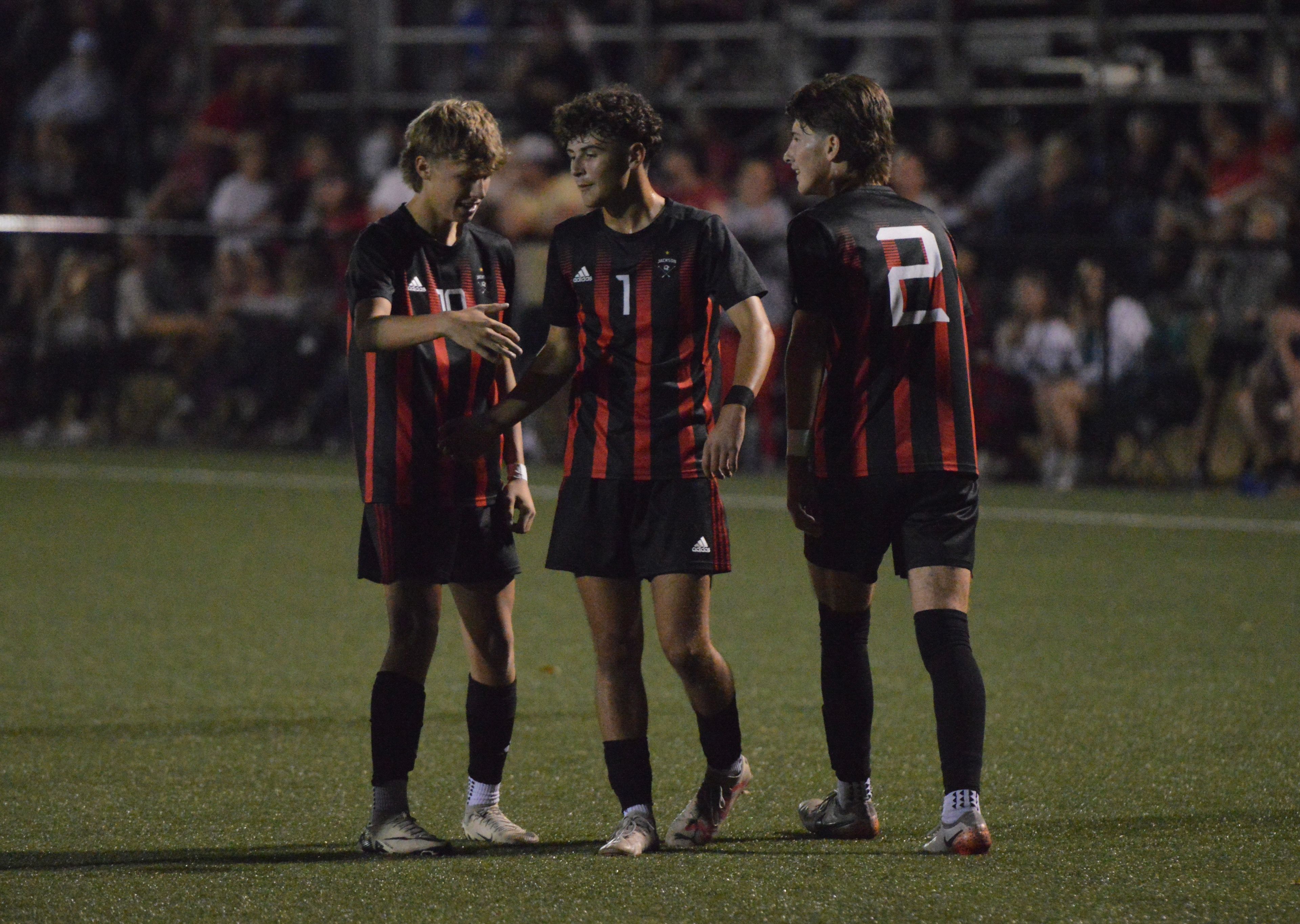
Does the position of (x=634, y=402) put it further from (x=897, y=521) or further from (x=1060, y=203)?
(x=1060, y=203)

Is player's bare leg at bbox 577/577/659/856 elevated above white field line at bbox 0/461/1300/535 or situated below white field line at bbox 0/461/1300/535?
above

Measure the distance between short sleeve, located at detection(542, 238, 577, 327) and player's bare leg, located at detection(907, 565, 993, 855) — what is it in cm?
95

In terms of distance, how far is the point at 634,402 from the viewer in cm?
448

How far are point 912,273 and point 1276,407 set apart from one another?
8140 mm

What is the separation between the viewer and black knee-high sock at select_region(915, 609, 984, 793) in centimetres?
441

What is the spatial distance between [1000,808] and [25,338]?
1221cm

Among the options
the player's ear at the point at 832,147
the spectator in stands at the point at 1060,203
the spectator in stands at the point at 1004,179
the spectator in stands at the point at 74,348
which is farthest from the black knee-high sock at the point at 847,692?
the spectator in stands at the point at 74,348

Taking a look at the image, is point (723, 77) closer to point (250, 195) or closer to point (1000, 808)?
point (250, 195)

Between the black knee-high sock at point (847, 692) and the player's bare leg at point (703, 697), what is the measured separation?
222mm

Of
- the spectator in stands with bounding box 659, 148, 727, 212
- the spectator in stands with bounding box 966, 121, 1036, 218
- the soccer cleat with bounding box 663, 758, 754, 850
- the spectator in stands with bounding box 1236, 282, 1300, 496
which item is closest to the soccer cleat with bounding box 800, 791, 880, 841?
the soccer cleat with bounding box 663, 758, 754, 850

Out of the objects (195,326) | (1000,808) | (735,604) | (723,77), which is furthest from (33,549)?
(723,77)

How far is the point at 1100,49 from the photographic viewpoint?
14.4 m

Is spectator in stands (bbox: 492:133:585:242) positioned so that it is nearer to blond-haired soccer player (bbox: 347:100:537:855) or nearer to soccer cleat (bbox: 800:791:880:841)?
blond-haired soccer player (bbox: 347:100:537:855)

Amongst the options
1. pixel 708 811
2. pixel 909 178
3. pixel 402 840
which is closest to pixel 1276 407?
pixel 909 178
